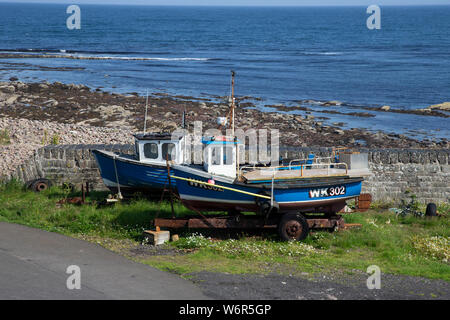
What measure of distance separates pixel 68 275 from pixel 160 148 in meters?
6.07

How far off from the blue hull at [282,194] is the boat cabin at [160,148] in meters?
1.75

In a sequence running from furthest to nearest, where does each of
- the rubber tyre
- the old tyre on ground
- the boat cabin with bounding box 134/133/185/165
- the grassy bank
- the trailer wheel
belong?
the old tyre on ground, the boat cabin with bounding box 134/133/185/165, the rubber tyre, the trailer wheel, the grassy bank

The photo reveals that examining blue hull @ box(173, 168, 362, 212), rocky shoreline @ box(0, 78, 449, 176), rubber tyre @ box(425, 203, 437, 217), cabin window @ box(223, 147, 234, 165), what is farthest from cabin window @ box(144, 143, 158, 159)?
rubber tyre @ box(425, 203, 437, 217)

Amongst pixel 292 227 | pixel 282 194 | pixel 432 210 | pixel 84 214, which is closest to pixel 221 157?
pixel 282 194

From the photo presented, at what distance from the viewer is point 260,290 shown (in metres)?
9.98

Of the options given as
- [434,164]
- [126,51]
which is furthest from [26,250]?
[126,51]

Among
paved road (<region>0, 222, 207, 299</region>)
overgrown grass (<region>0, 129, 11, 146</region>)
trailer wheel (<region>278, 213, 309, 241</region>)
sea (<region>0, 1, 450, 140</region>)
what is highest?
sea (<region>0, 1, 450, 140</region>)

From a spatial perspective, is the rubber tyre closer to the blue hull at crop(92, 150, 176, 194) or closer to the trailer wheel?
the trailer wheel

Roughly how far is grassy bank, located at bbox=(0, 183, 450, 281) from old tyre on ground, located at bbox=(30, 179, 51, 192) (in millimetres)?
698

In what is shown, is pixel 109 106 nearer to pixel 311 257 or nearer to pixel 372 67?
pixel 311 257

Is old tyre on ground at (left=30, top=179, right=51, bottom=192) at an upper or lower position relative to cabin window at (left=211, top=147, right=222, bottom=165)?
lower

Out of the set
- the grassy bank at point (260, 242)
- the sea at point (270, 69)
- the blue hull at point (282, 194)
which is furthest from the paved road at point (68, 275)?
the sea at point (270, 69)

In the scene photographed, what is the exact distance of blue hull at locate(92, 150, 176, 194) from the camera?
15891 mm

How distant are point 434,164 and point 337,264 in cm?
756
